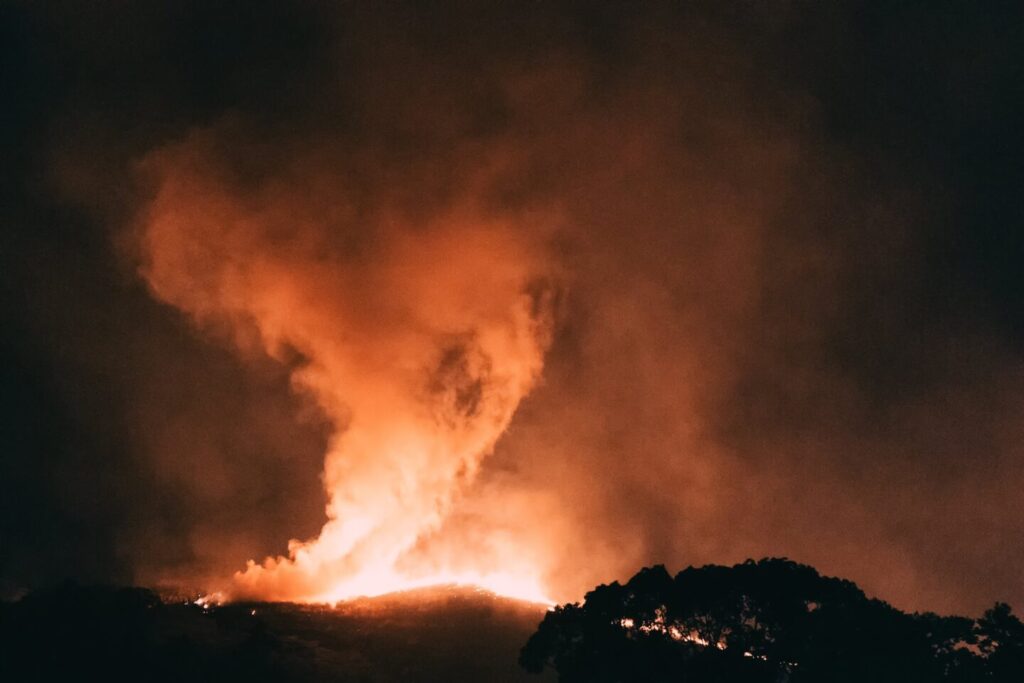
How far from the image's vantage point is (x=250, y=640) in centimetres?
5478

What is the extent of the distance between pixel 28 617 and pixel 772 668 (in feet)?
177

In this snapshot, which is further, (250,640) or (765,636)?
(250,640)

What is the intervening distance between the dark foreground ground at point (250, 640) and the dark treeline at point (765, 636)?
2895 centimetres

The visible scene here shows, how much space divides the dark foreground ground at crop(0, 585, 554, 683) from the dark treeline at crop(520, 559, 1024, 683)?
1140 inches

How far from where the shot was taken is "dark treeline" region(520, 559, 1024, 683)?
27.2 meters

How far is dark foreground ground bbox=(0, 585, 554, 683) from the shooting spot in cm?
4703

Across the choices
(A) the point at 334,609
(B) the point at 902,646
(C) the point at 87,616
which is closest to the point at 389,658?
(A) the point at 334,609

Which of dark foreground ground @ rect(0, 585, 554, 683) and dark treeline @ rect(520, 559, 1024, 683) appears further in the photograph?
dark foreground ground @ rect(0, 585, 554, 683)

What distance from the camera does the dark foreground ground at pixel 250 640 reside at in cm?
4703

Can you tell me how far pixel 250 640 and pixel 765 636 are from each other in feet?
140

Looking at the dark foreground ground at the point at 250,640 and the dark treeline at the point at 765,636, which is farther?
the dark foreground ground at the point at 250,640

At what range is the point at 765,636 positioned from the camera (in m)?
28.3

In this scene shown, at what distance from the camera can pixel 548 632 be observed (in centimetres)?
3164

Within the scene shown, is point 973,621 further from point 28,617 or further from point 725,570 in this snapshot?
point 28,617
